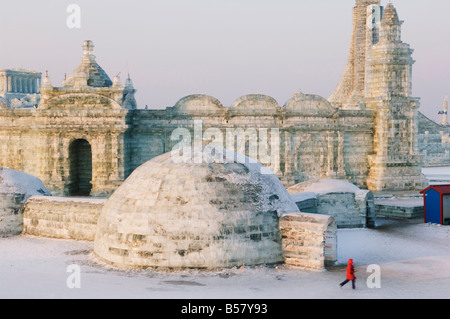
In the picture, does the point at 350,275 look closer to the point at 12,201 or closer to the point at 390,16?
the point at 12,201

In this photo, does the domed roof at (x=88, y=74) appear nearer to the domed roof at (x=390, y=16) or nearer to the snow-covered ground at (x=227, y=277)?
the snow-covered ground at (x=227, y=277)

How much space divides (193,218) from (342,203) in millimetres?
10968

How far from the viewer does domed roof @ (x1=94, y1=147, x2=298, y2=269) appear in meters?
19.9

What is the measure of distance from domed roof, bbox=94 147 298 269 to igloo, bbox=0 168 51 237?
256 inches

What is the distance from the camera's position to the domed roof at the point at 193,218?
19.9m

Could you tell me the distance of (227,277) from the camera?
19.0 metres

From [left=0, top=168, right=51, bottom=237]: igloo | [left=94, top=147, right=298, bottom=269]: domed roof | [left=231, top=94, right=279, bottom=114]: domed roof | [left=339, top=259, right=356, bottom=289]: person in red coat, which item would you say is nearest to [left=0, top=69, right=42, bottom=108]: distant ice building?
[left=231, top=94, right=279, bottom=114]: domed roof

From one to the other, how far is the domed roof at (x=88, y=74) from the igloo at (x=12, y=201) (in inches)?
408

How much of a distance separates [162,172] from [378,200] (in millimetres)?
17482

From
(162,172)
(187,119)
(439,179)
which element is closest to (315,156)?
(187,119)

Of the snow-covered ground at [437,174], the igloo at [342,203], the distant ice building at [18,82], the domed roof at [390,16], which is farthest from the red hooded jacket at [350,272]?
the distant ice building at [18,82]

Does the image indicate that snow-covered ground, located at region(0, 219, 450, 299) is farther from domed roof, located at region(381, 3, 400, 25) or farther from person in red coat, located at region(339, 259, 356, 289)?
domed roof, located at region(381, 3, 400, 25)
